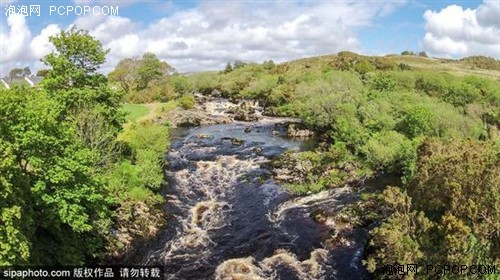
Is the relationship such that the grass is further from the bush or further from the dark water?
the bush

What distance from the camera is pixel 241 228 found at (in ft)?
138

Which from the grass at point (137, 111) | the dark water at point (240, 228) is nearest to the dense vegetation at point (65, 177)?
the dark water at point (240, 228)

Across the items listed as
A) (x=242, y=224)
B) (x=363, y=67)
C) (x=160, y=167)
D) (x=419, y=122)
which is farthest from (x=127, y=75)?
(x=242, y=224)

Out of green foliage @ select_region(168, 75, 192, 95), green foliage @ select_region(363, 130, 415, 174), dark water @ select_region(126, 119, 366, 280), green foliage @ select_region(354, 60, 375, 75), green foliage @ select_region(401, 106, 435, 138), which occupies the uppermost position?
green foliage @ select_region(354, 60, 375, 75)

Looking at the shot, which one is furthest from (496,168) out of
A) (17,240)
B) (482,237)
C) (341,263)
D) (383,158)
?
(17,240)

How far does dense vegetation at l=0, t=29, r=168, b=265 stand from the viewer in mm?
24094

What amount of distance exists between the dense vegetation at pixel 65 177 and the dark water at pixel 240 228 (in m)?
3.59

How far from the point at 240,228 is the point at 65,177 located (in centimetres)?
1946

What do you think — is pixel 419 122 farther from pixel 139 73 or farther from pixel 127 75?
pixel 127 75

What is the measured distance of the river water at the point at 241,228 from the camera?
34.5 m

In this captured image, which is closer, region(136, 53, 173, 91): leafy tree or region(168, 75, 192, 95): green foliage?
region(168, 75, 192, 95): green foliage

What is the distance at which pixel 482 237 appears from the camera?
26.8 m

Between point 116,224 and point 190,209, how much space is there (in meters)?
9.66

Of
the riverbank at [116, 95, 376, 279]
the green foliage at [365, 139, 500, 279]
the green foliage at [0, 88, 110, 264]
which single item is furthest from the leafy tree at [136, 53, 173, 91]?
the green foliage at [365, 139, 500, 279]
